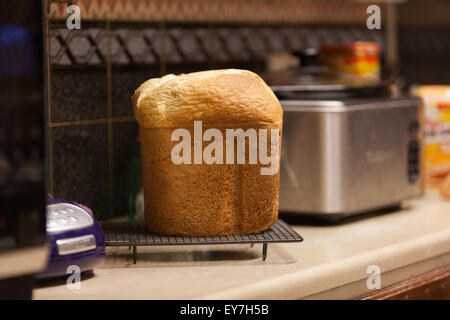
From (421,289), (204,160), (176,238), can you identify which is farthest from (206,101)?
(421,289)

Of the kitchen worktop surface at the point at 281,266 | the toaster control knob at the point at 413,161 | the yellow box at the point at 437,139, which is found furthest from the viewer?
A: the yellow box at the point at 437,139

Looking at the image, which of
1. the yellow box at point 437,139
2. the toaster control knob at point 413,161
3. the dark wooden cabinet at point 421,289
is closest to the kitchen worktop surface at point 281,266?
the dark wooden cabinet at point 421,289

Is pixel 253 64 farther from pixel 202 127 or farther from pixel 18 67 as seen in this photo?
pixel 18 67

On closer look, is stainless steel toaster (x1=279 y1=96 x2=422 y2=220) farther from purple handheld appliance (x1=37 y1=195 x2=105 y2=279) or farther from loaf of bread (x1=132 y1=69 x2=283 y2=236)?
purple handheld appliance (x1=37 y1=195 x2=105 y2=279)

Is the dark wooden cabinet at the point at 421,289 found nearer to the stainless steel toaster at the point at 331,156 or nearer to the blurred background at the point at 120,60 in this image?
the stainless steel toaster at the point at 331,156

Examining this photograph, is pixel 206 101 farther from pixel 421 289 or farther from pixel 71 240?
pixel 421 289

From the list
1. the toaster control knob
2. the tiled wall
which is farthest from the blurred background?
the toaster control knob

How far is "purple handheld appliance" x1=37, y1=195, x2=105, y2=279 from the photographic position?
100 centimetres

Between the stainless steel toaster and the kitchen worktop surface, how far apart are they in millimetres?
52

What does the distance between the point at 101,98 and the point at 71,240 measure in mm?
411

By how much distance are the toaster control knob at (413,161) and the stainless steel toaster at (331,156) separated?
124 millimetres

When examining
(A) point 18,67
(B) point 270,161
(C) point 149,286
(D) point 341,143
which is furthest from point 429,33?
(A) point 18,67

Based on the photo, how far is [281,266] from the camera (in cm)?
111

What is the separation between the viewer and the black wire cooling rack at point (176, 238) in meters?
1.11
